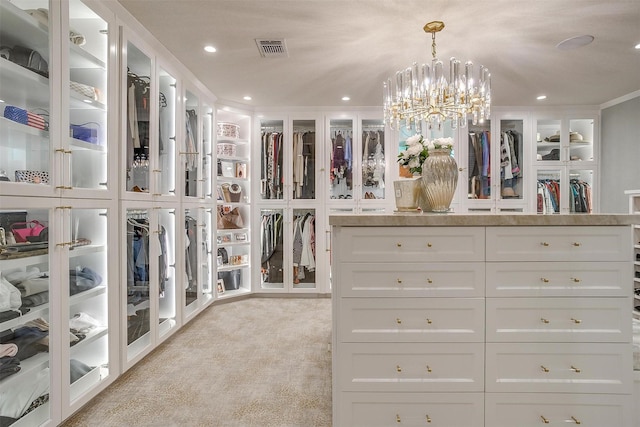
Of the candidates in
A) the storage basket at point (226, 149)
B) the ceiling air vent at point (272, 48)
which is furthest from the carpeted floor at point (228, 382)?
the ceiling air vent at point (272, 48)

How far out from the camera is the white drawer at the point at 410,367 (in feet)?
4.81

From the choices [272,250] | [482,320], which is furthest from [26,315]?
[272,250]

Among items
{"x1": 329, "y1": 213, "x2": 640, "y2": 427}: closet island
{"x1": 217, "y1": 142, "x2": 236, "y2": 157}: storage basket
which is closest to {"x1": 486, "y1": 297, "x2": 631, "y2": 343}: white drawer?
→ {"x1": 329, "y1": 213, "x2": 640, "y2": 427}: closet island

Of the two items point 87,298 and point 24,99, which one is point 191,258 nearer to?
point 87,298

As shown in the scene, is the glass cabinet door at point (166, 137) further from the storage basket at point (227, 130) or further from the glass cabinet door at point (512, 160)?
the glass cabinet door at point (512, 160)

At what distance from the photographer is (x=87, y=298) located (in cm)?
197

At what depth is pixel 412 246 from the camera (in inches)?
58.3

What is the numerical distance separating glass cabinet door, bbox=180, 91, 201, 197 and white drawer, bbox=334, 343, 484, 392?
245 cm

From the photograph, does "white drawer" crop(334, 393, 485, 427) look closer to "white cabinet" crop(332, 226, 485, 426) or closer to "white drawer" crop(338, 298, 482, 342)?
"white cabinet" crop(332, 226, 485, 426)

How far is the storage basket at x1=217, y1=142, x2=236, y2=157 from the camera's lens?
4.25m

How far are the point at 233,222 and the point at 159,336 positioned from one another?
1852 millimetres

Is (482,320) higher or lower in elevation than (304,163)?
lower

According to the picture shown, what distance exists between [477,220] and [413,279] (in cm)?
38

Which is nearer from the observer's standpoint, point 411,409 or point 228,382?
point 411,409
